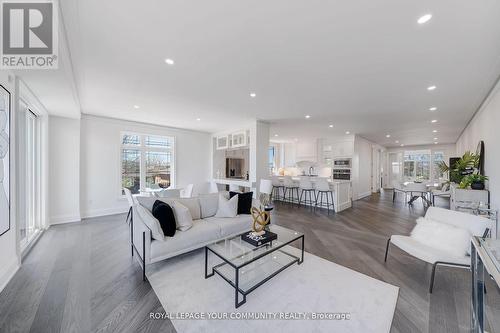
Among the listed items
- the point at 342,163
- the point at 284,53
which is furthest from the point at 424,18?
the point at 342,163

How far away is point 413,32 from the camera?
1.83m

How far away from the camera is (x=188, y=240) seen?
8.79 feet

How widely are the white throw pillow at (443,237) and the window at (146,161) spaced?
5.35m

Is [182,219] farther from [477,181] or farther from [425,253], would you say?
[477,181]

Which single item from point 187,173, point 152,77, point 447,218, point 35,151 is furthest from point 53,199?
point 447,218

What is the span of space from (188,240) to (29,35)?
2.73 m

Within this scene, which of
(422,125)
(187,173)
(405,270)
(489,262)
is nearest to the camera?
(489,262)

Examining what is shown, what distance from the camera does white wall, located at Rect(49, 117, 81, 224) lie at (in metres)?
4.34

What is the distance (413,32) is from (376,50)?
333 mm

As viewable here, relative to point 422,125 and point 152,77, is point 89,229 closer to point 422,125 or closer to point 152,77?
point 152,77

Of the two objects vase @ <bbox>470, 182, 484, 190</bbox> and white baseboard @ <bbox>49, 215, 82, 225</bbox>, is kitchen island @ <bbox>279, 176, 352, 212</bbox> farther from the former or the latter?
white baseboard @ <bbox>49, 215, 82, 225</bbox>

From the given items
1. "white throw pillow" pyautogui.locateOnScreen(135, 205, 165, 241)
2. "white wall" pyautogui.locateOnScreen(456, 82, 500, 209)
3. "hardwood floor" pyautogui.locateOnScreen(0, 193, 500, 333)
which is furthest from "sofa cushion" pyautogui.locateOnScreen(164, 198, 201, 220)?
"white wall" pyautogui.locateOnScreen(456, 82, 500, 209)

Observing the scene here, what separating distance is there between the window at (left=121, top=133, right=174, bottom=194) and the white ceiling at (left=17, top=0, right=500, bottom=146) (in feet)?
6.04

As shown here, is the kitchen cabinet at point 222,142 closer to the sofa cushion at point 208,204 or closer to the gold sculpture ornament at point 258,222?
the sofa cushion at point 208,204
